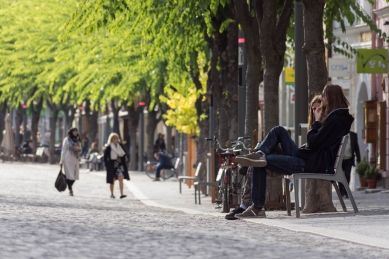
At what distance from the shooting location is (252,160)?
16547 mm

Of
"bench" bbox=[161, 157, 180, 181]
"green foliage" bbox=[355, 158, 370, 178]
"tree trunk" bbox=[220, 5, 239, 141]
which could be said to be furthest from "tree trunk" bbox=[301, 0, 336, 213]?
"bench" bbox=[161, 157, 180, 181]

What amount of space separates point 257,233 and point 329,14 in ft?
42.7

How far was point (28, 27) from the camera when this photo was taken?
1681 inches

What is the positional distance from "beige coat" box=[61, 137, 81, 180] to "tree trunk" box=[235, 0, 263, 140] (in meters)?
10.0

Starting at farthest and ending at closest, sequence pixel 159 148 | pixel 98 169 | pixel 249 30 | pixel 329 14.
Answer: pixel 98 169 < pixel 159 148 < pixel 329 14 < pixel 249 30

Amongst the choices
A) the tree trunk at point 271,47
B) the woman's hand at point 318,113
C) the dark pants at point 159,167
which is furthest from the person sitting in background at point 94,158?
the woman's hand at point 318,113

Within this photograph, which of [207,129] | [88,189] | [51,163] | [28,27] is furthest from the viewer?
[51,163]

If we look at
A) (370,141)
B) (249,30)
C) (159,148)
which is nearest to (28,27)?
(370,141)

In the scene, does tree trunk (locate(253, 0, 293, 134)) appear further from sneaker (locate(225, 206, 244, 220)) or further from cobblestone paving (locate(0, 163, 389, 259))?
cobblestone paving (locate(0, 163, 389, 259))

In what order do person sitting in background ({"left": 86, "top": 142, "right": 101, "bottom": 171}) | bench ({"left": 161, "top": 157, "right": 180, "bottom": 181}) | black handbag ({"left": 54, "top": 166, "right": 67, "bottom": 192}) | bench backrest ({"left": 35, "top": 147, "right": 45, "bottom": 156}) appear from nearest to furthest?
black handbag ({"left": 54, "top": 166, "right": 67, "bottom": 192}) → bench ({"left": 161, "top": 157, "right": 180, "bottom": 181}) → person sitting in background ({"left": 86, "top": 142, "right": 101, "bottom": 171}) → bench backrest ({"left": 35, "top": 147, "right": 45, "bottom": 156})

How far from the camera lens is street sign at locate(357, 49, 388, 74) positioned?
32844mm

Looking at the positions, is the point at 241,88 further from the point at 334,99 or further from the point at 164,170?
the point at 164,170

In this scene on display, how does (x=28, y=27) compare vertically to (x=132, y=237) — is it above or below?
above

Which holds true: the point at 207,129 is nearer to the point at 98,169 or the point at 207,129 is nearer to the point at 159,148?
the point at 159,148
